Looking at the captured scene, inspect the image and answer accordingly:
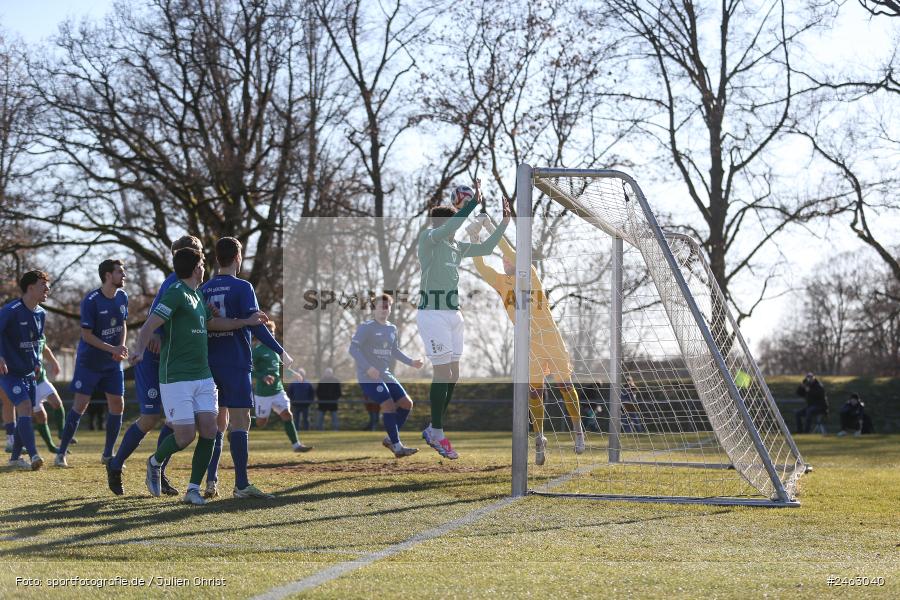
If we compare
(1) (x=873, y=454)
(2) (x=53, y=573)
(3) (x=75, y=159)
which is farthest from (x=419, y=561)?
(3) (x=75, y=159)

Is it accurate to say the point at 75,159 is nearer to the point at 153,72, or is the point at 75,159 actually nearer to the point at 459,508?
the point at 153,72

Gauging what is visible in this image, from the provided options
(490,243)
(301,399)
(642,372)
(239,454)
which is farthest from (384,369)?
(301,399)

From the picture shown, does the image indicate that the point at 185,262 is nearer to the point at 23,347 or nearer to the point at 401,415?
the point at 401,415

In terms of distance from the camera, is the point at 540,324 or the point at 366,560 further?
the point at 540,324

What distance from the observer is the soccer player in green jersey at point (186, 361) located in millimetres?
7035

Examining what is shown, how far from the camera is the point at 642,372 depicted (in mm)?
9969

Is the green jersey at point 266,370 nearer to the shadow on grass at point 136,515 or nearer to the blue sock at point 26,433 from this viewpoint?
the blue sock at point 26,433

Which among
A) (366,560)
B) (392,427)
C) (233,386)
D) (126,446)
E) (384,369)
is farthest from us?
(384,369)

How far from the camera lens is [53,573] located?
4.57 meters

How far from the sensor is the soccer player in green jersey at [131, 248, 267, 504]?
7.04 meters

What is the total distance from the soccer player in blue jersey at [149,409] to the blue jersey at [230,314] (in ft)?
1.03

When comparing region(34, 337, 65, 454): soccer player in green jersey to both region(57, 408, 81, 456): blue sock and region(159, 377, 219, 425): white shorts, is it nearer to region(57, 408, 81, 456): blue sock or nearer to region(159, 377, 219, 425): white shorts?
region(57, 408, 81, 456): blue sock

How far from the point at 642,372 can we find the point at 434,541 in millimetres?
4840

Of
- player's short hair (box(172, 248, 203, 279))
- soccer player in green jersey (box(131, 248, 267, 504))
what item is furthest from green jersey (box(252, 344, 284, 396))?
player's short hair (box(172, 248, 203, 279))
